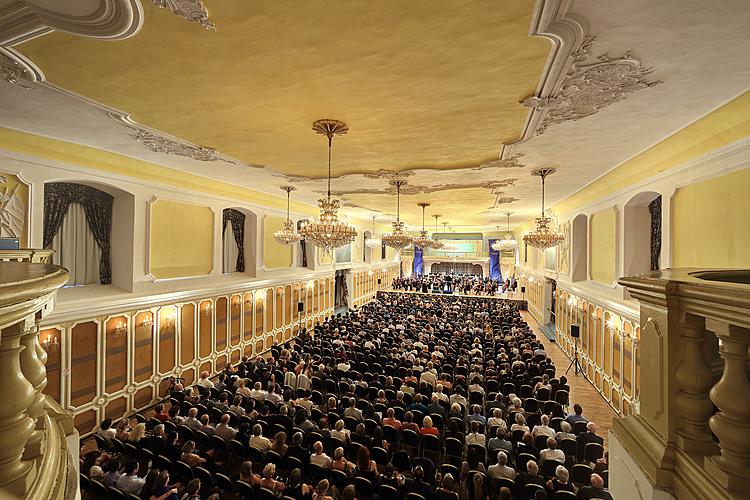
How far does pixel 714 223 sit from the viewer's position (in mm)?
5855

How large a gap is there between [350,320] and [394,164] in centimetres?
1123

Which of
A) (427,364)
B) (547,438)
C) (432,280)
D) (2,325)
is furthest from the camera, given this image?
(432,280)

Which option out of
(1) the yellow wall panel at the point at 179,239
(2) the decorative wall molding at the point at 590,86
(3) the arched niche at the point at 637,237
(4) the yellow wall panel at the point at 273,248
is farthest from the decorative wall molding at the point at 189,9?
(4) the yellow wall panel at the point at 273,248

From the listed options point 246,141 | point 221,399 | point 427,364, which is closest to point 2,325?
point 246,141

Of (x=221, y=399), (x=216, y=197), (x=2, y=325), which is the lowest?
(x=221, y=399)

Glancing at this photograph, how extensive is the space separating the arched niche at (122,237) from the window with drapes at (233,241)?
12.8 feet

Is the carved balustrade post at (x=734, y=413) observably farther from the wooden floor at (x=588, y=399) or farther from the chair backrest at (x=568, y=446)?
the wooden floor at (x=588, y=399)

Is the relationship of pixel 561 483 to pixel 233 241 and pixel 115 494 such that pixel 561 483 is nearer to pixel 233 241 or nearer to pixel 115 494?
pixel 115 494

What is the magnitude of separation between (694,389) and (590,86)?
4.51 metres

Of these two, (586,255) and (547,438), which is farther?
(586,255)

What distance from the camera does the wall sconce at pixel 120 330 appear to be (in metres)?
9.21

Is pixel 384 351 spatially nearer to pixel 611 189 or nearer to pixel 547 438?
pixel 547 438

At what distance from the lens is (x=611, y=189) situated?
10.3m

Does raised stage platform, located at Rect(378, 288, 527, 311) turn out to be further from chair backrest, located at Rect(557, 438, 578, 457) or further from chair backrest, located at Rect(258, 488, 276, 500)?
chair backrest, located at Rect(258, 488, 276, 500)
